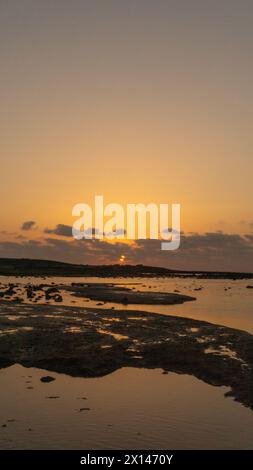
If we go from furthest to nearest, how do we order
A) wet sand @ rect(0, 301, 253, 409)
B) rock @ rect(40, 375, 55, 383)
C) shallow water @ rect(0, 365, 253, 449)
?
wet sand @ rect(0, 301, 253, 409) → rock @ rect(40, 375, 55, 383) → shallow water @ rect(0, 365, 253, 449)

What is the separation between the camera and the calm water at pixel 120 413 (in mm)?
14109

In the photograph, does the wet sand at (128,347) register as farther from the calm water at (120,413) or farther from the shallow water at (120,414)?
the shallow water at (120,414)

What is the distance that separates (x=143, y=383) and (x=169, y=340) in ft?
33.6

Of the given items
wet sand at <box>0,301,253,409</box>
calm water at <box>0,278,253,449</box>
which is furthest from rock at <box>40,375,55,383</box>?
wet sand at <box>0,301,253,409</box>

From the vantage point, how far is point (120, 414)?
1655 cm

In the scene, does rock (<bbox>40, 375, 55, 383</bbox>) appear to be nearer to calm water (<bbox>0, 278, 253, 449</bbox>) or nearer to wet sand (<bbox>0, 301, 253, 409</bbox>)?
calm water (<bbox>0, 278, 253, 449</bbox>)

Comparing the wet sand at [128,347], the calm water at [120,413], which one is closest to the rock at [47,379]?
the calm water at [120,413]

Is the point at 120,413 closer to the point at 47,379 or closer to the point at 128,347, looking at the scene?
the point at 47,379

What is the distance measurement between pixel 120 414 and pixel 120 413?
0.36ft

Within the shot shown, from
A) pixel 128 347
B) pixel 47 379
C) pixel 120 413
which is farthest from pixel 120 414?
pixel 128 347

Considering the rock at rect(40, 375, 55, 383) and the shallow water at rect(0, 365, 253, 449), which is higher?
the rock at rect(40, 375, 55, 383)

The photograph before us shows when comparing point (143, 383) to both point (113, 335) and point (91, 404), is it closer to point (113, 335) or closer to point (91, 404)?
point (91, 404)

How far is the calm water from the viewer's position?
14.1 m
